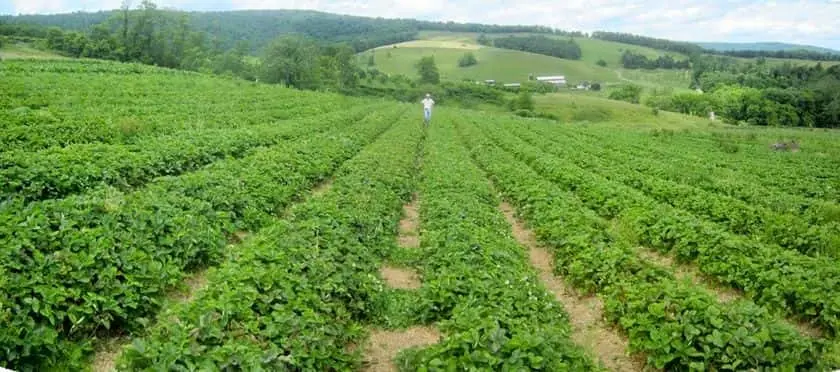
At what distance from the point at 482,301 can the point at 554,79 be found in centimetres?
14498

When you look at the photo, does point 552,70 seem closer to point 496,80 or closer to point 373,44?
point 496,80

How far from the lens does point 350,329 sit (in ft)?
25.4

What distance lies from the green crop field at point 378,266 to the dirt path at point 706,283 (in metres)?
0.05

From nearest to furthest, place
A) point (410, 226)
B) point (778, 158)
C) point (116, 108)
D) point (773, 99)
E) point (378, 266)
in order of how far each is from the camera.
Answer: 1. point (378, 266)
2. point (410, 226)
3. point (116, 108)
4. point (778, 158)
5. point (773, 99)

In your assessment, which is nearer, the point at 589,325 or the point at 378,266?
the point at 589,325

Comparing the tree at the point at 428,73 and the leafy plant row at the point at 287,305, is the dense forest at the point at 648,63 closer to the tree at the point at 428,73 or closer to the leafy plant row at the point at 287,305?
the tree at the point at 428,73

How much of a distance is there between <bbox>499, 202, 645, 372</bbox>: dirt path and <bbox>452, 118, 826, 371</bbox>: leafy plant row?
201 millimetres

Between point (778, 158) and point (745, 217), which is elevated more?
point (745, 217)

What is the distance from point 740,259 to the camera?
10.2 m

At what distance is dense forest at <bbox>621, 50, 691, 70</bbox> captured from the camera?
602 feet

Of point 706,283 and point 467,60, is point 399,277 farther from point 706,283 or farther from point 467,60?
point 467,60

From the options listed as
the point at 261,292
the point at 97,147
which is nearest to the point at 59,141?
the point at 97,147

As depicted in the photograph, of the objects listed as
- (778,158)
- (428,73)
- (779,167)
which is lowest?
(778,158)

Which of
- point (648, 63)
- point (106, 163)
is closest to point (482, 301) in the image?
point (106, 163)
